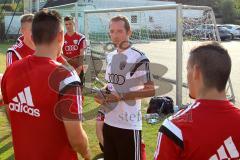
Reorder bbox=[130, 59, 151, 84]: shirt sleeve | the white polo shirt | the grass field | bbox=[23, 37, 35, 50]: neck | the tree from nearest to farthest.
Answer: the white polo shirt → bbox=[130, 59, 151, 84]: shirt sleeve → bbox=[23, 37, 35, 50]: neck → the grass field → the tree

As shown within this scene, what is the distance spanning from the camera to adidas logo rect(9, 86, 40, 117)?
2.87 m

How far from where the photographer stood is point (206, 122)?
2.23 meters

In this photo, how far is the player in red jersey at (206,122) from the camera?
2.21m

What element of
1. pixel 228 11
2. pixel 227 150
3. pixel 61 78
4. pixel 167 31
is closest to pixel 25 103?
pixel 61 78

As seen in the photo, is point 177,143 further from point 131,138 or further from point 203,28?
point 203,28

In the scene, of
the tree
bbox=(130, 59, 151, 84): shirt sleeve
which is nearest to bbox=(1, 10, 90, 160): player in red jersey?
bbox=(130, 59, 151, 84): shirt sleeve

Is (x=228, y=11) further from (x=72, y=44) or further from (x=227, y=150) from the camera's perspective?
(x=227, y=150)

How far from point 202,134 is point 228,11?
66.2 m

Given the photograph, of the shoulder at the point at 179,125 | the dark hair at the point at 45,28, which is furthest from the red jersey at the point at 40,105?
the shoulder at the point at 179,125

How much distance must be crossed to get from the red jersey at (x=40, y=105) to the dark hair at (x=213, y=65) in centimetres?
95

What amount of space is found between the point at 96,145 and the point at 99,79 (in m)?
6.45

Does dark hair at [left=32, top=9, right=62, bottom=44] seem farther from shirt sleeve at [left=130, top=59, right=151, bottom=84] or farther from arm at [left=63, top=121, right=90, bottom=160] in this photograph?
shirt sleeve at [left=130, top=59, right=151, bottom=84]

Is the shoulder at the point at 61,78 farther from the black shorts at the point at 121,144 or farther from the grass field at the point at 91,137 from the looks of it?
the grass field at the point at 91,137

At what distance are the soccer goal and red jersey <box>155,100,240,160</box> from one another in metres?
7.31
